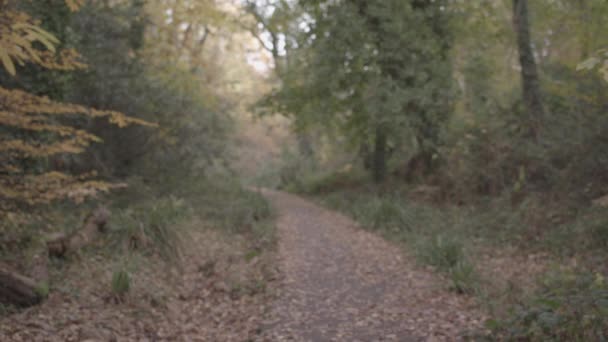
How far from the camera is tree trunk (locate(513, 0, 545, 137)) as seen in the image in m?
11.7

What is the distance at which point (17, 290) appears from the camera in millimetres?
5371

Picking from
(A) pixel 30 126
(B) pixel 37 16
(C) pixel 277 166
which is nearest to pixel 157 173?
(B) pixel 37 16

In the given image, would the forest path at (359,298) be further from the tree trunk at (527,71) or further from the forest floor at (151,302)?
the tree trunk at (527,71)

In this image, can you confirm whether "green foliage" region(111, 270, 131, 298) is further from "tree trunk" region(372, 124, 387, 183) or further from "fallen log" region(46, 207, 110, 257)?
"tree trunk" region(372, 124, 387, 183)

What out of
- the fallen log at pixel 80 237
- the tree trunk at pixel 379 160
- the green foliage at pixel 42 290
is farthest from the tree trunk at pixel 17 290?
the tree trunk at pixel 379 160

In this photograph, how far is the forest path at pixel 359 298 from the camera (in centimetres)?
511

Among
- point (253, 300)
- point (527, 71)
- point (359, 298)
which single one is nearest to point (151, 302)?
point (253, 300)

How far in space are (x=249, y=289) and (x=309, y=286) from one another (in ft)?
2.88

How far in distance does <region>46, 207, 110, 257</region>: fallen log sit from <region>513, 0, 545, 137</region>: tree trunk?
9.47 m

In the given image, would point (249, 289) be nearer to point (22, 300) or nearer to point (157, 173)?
point (22, 300)

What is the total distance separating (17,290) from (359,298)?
401 cm

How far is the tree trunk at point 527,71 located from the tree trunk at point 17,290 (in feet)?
34.5

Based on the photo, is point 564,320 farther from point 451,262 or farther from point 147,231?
point 147,231

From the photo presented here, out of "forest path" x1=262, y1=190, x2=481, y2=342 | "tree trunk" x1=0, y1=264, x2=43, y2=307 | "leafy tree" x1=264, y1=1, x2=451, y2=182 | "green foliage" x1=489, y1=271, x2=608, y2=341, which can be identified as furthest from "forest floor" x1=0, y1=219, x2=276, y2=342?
"leafy tree" x1=264, y1=1, x2=451, y2=182
